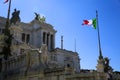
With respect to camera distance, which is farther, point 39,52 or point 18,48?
point 18,48

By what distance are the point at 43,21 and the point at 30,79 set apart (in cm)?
5411

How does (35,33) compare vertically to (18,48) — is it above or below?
above

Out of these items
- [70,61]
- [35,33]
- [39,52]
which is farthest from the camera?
[35,33]

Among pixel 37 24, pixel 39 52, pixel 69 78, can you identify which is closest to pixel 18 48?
pixel 39 52

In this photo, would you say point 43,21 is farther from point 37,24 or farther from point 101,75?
point 101,75

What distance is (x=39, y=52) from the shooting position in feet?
64.0

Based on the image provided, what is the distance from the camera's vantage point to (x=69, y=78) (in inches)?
647

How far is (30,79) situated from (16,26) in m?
33.3

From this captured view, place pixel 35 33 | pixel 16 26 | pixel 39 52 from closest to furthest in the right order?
pixel 39 52, pixel 16 26, pixel 35 33

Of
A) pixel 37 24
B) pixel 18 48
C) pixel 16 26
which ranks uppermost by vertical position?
pixel 37 24

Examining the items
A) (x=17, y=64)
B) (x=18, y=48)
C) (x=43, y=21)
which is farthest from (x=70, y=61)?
(x=17, y=64)

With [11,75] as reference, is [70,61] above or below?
above

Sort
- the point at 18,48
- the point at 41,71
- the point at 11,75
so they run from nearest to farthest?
the point at 41,71 < the point at 11,75 < the point at 18,48

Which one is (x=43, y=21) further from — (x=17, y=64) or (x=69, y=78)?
(x=69, y=78)
